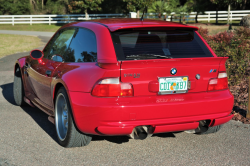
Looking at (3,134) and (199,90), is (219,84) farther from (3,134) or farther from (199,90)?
(3,134)

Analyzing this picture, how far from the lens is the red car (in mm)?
4023

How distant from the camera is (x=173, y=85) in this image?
419 centimetres

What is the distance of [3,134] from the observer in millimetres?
5316

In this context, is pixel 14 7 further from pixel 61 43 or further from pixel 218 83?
pixel 218 83

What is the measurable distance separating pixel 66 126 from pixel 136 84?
1240 millimetres

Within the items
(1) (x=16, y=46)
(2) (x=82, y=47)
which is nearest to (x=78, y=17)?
(1) (x=16, y=46)

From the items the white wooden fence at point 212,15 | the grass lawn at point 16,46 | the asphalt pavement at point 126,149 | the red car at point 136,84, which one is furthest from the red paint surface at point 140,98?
the white wooden fence at point 212,15

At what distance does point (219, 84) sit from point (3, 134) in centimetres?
314

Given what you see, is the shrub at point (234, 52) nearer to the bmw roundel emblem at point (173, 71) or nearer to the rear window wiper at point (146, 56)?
the rear window wiper at point (146, 56)

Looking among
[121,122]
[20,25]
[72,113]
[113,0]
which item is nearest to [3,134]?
[72,113]

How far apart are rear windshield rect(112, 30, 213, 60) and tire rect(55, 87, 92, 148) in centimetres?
95

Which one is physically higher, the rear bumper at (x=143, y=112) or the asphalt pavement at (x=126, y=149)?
the rear bumper at (x=143, y=112)

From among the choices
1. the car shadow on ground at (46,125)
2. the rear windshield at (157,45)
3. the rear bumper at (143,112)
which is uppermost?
the rear windshield at (157,45)

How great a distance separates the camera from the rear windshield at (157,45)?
430cm
